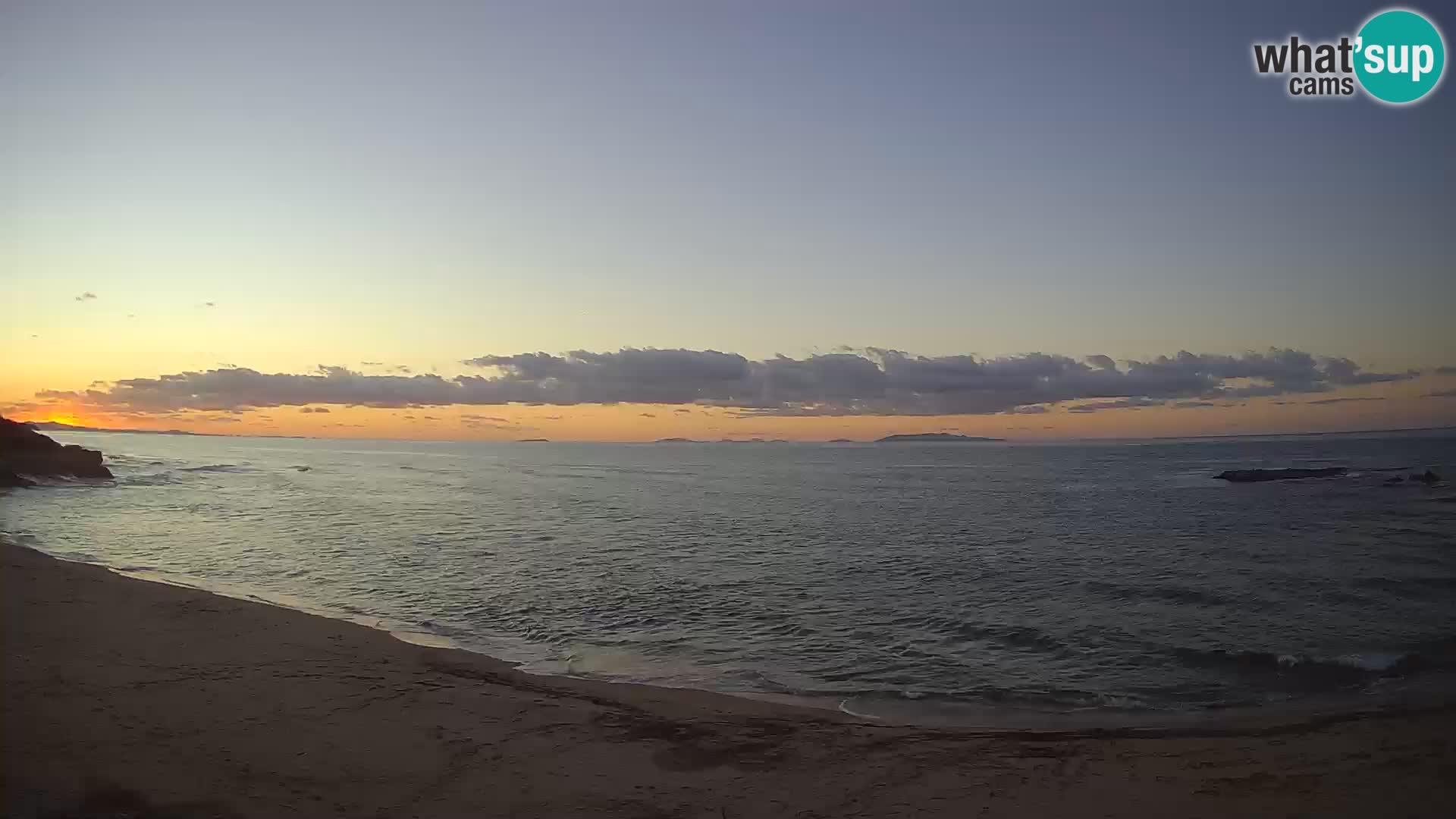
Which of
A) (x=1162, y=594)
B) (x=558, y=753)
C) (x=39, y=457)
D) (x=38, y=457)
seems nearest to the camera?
(x=558, y=753)

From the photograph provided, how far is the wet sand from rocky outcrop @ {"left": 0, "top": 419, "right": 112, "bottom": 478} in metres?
56.8

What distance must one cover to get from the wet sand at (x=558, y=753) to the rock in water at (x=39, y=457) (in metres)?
56.8

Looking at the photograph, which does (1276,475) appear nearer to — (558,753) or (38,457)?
(558,753)

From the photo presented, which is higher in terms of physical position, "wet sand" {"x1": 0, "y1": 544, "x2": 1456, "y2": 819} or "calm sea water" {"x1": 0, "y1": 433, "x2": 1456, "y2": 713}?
"wet sand" {"x1": 0, "y1": 544, "x2": 1456, "y2": 819}

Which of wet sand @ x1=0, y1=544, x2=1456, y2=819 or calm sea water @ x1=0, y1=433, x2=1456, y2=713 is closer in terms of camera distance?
wet sand @ x1=0, y1=544, x2=1456, y2=819

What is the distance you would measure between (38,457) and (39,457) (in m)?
0.13

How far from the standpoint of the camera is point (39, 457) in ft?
189

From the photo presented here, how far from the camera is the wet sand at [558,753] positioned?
830 centimetres

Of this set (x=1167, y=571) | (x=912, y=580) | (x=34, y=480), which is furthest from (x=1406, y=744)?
(x=34, y=480)

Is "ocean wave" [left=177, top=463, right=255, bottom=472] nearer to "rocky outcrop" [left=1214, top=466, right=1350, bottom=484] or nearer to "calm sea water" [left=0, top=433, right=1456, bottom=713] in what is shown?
"calm sea water" [left=0, top=433, right=1456, bottom=713]

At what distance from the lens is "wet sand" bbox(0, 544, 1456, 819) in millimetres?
8297

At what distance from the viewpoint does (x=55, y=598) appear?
1698cm

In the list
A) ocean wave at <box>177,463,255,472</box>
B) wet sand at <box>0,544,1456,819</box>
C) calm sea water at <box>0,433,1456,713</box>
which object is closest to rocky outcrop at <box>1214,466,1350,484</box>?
calm sea water at <box>0,433,1456,713</box>

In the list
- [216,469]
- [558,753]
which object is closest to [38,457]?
[216,469]
